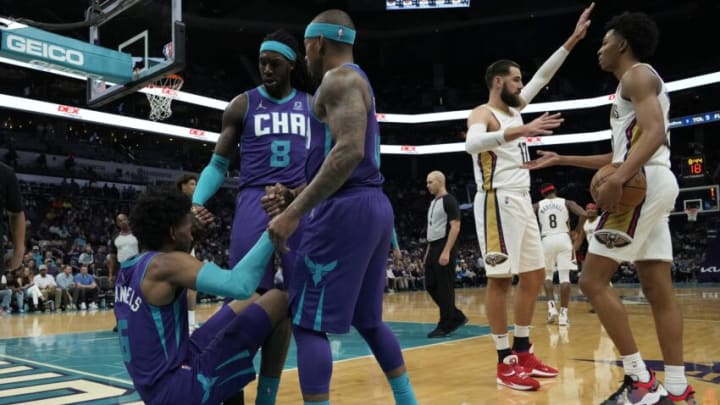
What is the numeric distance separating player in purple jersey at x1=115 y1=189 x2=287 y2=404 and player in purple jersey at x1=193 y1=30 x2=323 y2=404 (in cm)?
71

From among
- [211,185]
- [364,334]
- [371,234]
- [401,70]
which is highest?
[401,70]

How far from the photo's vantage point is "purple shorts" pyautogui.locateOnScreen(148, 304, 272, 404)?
7.64ft

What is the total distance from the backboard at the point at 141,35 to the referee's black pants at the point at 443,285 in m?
4.20

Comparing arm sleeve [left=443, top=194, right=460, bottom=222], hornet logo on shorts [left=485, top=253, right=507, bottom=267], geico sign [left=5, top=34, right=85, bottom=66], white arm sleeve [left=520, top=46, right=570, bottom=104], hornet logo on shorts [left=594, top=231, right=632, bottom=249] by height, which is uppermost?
geico sign [left=5, top=34, right=85, bottom=66]

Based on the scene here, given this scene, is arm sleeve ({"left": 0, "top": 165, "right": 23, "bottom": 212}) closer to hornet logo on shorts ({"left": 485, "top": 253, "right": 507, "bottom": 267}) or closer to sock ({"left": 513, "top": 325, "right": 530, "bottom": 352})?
hornet logo on shorts ({"left": 485, "top": 253, "right": 507, "bottom": 267})

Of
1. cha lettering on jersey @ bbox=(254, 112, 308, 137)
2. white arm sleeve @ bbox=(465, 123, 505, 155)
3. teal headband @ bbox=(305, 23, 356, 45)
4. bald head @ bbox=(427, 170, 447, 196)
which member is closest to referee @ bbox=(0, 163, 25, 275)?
cha lettering on jersey @ bbox=(254, 112, 308, 137)

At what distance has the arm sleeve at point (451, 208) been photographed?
22.3 ft

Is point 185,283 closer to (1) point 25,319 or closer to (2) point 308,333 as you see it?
(2) point 308,333

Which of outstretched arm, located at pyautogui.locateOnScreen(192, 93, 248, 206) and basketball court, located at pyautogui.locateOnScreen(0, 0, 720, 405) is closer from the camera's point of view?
outstretched arm, located at pyautogui.locateOnScreen(192, 93, 248, 206)

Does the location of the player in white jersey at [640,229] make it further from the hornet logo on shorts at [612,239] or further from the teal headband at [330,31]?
the teal headband at [330,31]

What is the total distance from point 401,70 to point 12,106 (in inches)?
831

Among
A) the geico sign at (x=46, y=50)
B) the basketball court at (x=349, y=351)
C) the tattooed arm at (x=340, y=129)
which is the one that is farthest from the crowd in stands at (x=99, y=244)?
the tattooed arm at (x=340, y=129)

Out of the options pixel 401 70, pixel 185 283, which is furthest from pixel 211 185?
pixel 401 70

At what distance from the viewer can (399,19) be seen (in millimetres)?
31453
